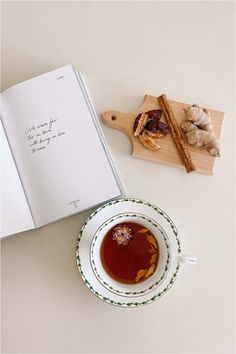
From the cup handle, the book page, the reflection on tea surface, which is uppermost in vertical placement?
the book page

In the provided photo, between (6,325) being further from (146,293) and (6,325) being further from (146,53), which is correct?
(146,53)

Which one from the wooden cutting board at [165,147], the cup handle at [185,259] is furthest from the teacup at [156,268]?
the wooden cutting board at [165,147]

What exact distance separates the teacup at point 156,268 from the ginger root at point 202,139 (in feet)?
0.58

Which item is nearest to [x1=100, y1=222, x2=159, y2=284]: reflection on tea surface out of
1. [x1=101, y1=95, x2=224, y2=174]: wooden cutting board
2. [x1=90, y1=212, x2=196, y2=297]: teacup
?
[x1=90, y1=212, x2=196, y2=297]: teacup

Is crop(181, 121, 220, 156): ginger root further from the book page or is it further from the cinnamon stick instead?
→ the book page

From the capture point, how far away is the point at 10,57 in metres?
0.89

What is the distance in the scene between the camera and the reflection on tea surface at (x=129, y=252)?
789mm

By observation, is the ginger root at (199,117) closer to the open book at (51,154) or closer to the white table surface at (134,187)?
the white table surface at (134,187)

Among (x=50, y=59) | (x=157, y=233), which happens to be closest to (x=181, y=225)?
(x=157, y=233)

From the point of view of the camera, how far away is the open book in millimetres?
817

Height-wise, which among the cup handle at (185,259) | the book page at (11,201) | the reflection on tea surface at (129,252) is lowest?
the cup handle at (185,259)

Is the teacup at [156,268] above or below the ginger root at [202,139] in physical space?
below

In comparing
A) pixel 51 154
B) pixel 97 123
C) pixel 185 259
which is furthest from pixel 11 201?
pixel 185 259

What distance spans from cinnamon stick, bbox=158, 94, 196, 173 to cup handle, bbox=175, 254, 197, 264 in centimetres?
16
